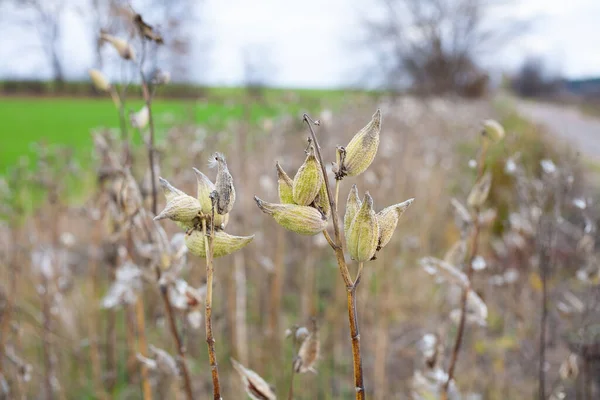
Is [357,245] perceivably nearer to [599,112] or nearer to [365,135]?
[365,135]

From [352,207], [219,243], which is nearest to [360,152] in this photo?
[352,207]

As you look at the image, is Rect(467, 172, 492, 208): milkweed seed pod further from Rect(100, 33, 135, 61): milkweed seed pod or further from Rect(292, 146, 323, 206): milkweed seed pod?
Rect(100, 33, 135, 61): milkweed seed pod

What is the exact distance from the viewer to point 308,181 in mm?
450

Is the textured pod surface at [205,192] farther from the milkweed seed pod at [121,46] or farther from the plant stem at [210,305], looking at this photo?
the milkweed seed pod at [121,46]

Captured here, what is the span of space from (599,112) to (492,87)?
8.94 m

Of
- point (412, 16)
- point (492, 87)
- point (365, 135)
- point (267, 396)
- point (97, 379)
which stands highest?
point (412, 16)

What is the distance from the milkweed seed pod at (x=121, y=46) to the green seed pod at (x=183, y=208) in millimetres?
464

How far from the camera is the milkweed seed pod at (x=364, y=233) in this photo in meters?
0.45

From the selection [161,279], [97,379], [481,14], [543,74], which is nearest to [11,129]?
[97,379]

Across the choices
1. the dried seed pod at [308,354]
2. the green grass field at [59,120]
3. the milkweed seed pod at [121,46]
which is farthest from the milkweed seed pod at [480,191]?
the green grass field at [59,120]

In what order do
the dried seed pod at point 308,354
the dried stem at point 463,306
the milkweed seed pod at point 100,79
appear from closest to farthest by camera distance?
the dried seed pod at point 308,354 < the dried stem at point 463,306 < the milkweed seed pod at point 100,79

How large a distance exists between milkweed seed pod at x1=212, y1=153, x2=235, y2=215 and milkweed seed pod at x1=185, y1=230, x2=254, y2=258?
0.09 feet

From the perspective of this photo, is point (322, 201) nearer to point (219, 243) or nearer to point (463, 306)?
point (219, 243)

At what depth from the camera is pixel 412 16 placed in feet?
64.7
